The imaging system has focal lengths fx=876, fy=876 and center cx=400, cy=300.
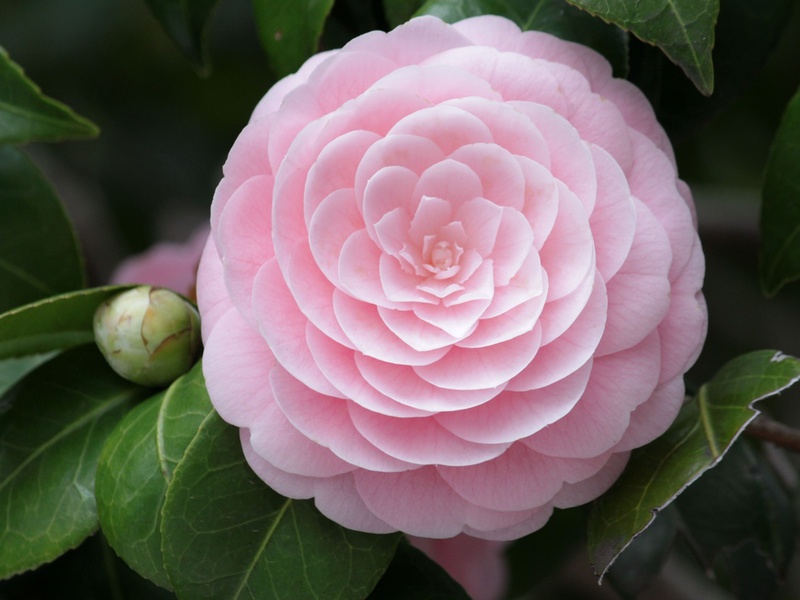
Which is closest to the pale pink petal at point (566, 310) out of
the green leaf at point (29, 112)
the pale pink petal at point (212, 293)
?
the pale pink petal at point (212, 293)

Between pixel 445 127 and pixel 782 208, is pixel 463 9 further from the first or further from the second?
pixel 782 208

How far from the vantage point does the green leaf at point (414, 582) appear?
751 mm

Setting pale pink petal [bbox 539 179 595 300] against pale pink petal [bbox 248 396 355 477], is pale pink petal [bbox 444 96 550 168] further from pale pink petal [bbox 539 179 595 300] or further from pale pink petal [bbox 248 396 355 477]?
pale pink petal [bbox 248 396 355 477]

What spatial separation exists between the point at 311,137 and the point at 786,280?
494 mm

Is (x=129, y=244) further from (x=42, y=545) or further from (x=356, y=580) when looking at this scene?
(x=356, y=580)

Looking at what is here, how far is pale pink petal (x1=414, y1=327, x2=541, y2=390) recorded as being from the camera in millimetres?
554

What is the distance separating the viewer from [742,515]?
37.9 inches

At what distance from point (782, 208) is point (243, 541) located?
56 centimetres

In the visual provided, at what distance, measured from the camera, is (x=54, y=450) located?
77 cm

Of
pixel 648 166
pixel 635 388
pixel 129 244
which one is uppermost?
pixel 648 166

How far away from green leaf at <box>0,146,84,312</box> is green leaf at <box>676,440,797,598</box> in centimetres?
74

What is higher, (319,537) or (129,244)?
(319,537)

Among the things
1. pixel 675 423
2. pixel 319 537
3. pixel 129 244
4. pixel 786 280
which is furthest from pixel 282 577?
pixel 129 244

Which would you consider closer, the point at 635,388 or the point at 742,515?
the point at 635,388
